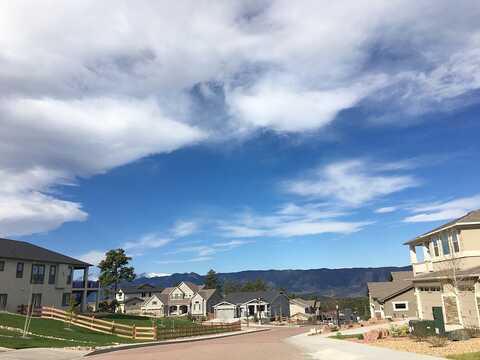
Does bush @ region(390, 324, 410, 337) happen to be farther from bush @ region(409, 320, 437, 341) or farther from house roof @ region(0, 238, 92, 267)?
house roof @ region(0, 238, 92, 267)

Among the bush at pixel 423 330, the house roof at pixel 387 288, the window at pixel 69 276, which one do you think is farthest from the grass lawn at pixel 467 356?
the window at pixel 69 276

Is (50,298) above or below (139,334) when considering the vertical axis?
above

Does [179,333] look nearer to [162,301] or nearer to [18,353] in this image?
[18,353]

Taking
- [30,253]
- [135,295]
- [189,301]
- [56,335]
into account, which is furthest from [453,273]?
[135,295]

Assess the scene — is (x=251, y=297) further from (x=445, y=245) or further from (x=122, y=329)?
(x=445, y=245)

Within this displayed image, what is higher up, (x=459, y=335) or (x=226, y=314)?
(x=459, y=335)

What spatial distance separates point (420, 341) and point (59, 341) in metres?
20.4

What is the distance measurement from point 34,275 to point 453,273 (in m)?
41.6

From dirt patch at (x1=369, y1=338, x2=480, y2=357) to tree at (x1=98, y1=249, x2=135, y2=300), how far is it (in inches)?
2140

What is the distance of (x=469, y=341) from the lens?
2025 centimetres

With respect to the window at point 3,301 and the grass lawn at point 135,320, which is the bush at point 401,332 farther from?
the window at point 3,301

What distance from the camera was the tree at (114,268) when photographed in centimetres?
6894

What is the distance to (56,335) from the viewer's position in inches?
1097

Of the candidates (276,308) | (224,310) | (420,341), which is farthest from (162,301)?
(420,341)
